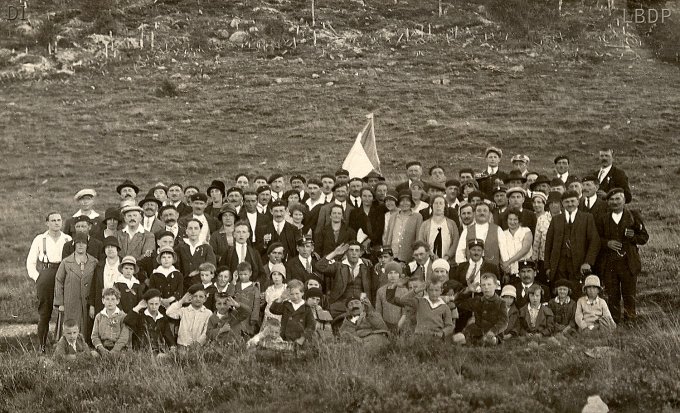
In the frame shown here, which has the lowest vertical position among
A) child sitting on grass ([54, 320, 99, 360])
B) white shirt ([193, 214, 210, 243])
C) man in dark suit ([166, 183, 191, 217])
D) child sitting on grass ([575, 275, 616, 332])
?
child sitting on grass ([54, 320, 99, 360])

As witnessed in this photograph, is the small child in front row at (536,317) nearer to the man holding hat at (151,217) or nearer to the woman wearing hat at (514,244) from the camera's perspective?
the woman wearing hat at (514,244)

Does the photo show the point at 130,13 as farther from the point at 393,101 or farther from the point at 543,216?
the point at 543,216

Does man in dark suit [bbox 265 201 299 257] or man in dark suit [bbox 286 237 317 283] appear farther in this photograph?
man in dark suit [bbox 265 201 299 257]

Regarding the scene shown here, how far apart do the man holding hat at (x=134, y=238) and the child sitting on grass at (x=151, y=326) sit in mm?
1061

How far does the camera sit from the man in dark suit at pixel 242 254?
9961 mm

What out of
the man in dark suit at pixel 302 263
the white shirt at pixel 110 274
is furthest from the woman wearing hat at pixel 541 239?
the white shirt at pixel 110 274

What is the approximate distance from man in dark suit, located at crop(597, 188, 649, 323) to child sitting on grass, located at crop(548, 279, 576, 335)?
773mm

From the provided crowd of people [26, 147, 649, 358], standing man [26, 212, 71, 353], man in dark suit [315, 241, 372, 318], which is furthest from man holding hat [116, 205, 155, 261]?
man in dark suit [315, 241, 372, 318]

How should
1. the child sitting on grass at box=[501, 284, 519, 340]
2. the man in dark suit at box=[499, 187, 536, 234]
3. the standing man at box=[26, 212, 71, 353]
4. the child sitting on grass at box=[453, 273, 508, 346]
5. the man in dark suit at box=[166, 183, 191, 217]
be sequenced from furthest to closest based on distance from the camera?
the man in dark suit at box=[166, 183, 191, 217] → the man in dark suit at box=[499, 187, 536, 234] → the standing man at box=[26, 212, 71, 353] → the child sitting on grass at box=[501, 284, 519, 340] → the child sitting on grass at box=[453, 273, 508, 346]

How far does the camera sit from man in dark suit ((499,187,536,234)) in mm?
10019

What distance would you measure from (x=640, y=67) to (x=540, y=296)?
28.7 metres

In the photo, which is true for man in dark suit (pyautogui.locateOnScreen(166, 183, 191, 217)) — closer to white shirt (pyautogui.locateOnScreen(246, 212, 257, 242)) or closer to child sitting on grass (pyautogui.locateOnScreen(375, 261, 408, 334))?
white shirt (pyautogui.locateOnScreen(246, 212, 257, 242))

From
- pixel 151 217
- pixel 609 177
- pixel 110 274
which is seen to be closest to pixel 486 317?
pixel 609 177

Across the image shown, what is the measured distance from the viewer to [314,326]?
8.80 m
